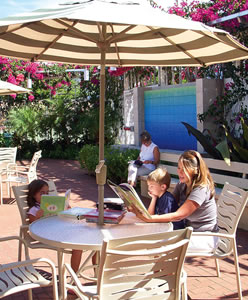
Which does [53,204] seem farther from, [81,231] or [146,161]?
[146,161]

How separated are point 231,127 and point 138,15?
726 cm

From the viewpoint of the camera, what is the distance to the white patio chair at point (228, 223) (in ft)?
12.5

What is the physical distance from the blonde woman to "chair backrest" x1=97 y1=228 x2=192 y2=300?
905mm

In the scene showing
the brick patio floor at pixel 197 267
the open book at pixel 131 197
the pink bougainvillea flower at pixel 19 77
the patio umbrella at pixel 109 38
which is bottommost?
the brick patio floor at pixel 197 267

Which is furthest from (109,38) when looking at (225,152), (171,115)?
(171,115)

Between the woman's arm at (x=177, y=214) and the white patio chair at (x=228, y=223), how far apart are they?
0.19 m

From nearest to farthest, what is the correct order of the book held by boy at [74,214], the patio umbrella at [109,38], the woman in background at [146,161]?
the patio umbrella at [109,38], the book held by boy at [74,214], the woman in background at [146,161]

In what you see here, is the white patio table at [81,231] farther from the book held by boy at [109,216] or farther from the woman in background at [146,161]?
the woman in background at [146,161]

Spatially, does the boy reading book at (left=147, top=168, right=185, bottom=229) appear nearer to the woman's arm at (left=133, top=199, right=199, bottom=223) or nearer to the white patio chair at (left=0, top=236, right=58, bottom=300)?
the woman's arm at (left=133, top=199, right=199, bottom=223)

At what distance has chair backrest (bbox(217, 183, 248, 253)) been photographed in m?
3.90

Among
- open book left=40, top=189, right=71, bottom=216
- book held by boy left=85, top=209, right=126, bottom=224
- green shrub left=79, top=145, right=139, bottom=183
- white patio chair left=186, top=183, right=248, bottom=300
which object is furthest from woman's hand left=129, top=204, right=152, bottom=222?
green shrub left=79, top=145, right=139, bottom=183

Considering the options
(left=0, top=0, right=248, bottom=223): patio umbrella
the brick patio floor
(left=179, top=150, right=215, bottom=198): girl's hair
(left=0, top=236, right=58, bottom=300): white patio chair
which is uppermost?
(left=0, top=0, right=248, bottom=223): patio umbrella

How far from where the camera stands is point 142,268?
2605 mm

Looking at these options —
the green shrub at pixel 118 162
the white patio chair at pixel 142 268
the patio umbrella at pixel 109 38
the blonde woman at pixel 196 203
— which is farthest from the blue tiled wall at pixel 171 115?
the white patio chair at pixel 142 268
